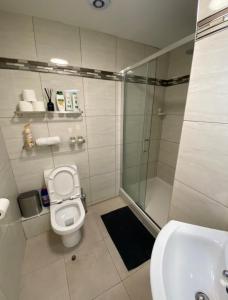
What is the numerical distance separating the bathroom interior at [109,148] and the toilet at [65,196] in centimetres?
1

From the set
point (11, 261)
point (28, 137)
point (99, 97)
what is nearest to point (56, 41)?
point (99, 97)

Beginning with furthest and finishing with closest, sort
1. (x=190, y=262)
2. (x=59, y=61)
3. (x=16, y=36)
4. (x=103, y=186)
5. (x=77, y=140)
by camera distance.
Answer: (x=103, y=186) → (x=77, y=140) → (x=59, y=61) → (x=16, y=36) → (x=190, y=262)

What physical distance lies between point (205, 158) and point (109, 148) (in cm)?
141

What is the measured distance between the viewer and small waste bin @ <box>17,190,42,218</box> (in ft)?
5.09

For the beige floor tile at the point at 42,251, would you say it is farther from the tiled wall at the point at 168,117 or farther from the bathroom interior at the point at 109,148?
the tiled wall at the point at 168,117

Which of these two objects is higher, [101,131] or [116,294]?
[101,131]

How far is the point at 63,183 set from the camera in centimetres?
172

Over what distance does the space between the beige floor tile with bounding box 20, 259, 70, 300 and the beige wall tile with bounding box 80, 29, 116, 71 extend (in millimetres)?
2232

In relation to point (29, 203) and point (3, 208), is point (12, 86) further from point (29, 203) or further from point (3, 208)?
point (29, 203)

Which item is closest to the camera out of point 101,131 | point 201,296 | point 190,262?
point 201,296

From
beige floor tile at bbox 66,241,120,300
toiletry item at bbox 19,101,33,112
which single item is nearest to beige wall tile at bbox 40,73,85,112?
toiletry item at bbox 19,101,33,112

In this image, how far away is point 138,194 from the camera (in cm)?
212

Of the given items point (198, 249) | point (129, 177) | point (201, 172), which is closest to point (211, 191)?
point (201, 172)

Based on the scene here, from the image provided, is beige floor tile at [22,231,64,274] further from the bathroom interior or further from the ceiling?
the ceiling
